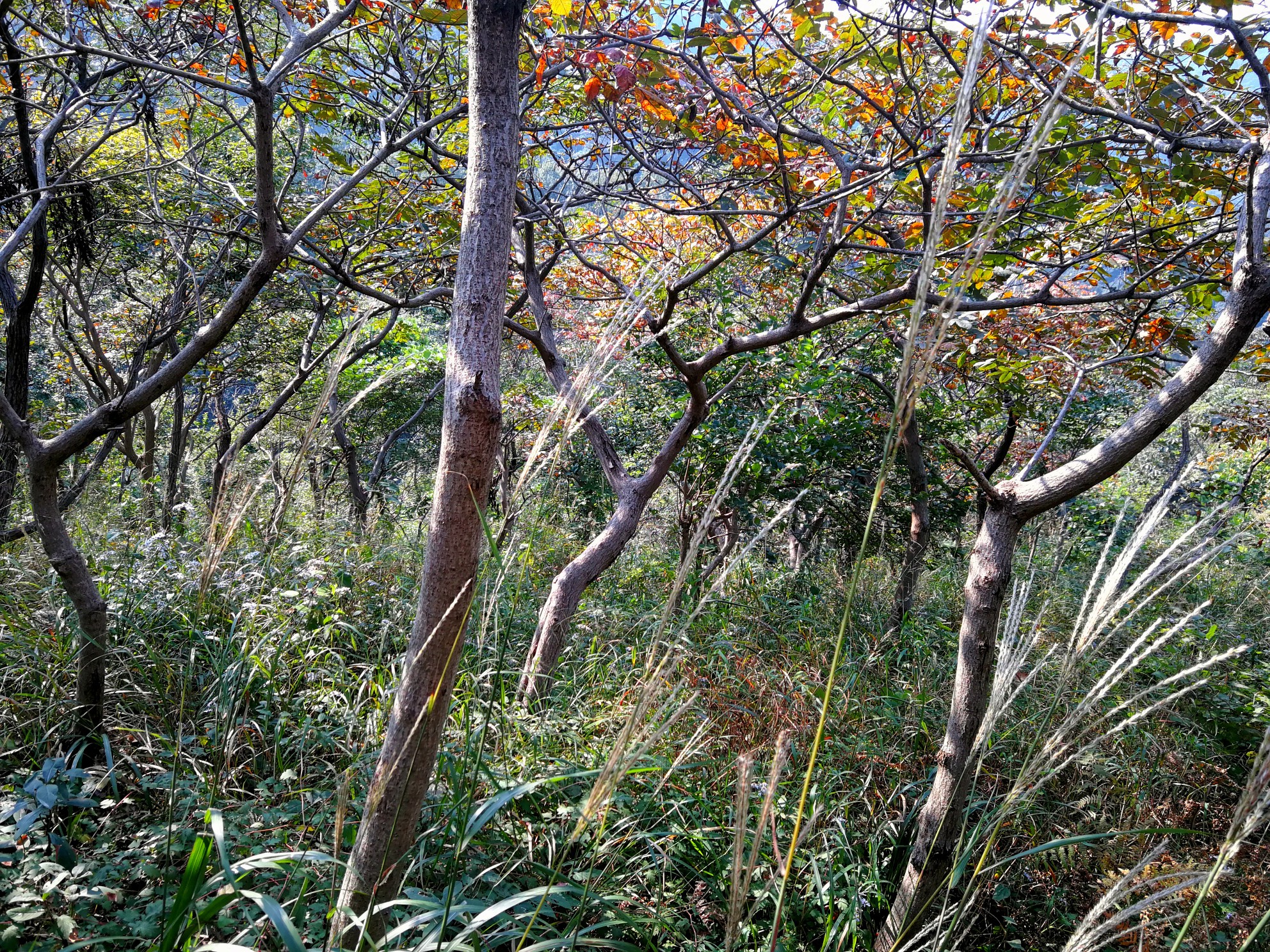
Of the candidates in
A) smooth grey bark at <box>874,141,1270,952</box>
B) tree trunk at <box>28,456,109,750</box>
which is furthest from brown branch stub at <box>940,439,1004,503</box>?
tree trunk at <box>28,456,109,750</box>

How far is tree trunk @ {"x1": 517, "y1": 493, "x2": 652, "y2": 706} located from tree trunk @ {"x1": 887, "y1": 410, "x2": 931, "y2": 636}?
2074mm

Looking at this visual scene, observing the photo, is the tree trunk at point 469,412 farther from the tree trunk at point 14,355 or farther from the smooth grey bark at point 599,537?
the tree trunk at point 14,355

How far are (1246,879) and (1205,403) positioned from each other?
11.5 metres

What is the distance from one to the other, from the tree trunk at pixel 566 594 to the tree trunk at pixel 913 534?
207cm

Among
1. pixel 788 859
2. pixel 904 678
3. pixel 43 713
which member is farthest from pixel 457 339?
pixel 904 678

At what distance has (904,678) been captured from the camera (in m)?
3.80

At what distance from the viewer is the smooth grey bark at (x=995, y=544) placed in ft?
5.53

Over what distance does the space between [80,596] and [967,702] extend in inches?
106

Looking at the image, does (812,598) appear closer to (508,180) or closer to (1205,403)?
(508,180)

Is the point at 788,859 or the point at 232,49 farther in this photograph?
the point at 232,49

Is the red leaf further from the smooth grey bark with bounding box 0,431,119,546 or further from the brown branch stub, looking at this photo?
the smooth grey bark with bounding box 0,431,119,546

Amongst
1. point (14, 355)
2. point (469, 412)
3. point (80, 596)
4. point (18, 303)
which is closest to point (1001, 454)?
point (469, 412)

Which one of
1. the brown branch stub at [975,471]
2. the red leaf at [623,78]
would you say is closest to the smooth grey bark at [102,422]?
the red leaf at [623,78]

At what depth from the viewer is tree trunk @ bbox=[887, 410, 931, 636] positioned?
15.3 feet
